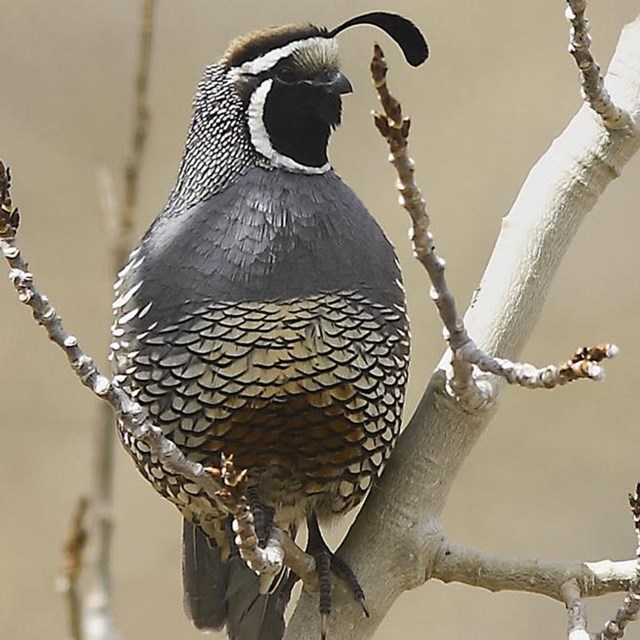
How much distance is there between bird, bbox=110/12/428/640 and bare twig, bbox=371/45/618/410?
0.59 feet

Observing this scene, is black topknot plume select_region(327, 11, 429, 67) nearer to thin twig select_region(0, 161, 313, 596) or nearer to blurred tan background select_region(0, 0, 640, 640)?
thin twig select_region(0, 161, 313, 596)

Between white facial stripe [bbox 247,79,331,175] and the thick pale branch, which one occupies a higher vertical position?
white facial stripe [bbox 247,79,331,175]

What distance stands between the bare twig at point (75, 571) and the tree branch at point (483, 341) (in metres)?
0.42

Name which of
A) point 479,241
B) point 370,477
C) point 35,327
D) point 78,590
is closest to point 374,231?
point 370,477

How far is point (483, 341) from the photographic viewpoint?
5.24 feet

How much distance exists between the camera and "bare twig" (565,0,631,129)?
1433mm

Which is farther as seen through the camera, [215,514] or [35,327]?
[35,327]

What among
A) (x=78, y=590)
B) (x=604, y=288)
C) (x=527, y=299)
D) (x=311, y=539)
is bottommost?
(x=604, y=288)

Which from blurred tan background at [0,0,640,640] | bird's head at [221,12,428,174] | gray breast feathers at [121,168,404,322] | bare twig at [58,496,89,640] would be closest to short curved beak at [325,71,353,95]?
bird's head at [221,12,428,174]

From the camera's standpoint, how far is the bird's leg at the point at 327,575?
5.17ft

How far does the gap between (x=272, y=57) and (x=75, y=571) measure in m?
0.70

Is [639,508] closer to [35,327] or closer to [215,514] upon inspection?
[215,514]

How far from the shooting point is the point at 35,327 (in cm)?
352

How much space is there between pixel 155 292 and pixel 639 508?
1.89 feet
